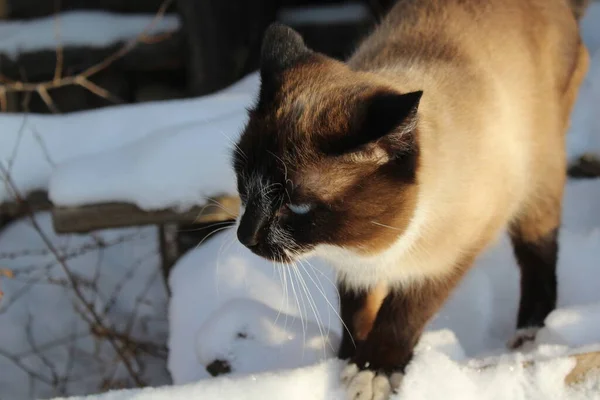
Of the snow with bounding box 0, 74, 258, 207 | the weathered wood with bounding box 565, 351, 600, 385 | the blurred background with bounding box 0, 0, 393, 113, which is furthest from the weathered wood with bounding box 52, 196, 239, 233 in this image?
the blurred background with bounding box 0, 0, 393, 113

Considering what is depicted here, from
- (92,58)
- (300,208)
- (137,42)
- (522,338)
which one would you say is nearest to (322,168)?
(300,208)

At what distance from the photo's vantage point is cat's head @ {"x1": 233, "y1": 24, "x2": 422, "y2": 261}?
1082mm

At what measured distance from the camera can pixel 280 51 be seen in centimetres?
128

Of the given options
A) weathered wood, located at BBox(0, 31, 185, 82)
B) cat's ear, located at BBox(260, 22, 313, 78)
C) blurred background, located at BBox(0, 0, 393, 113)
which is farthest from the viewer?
weathered wood, located at BBox(0, 31, 185, 82)

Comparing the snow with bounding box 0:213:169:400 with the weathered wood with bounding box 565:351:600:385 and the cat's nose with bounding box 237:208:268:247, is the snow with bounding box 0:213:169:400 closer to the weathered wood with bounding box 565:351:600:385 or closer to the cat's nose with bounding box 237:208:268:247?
the cat's nose with bounding box 237:208:268:247

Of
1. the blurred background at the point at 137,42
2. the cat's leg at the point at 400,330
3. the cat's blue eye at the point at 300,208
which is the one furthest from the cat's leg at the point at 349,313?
the blurred background at the point at 137,42

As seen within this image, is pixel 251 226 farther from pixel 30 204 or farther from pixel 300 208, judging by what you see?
pixel 30 204

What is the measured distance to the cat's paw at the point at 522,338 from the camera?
1.80 meters

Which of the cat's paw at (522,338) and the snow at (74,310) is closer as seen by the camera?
the cat's paw at (522,338)

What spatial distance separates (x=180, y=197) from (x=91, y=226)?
35 cm

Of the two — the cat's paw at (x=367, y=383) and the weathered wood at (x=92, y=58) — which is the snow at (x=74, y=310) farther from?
the cat's paw at (x=367, y=383)

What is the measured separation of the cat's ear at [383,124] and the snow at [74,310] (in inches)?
74.0

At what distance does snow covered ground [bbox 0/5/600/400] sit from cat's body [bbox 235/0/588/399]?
12 cm

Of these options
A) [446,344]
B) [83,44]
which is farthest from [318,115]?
[83,44]
